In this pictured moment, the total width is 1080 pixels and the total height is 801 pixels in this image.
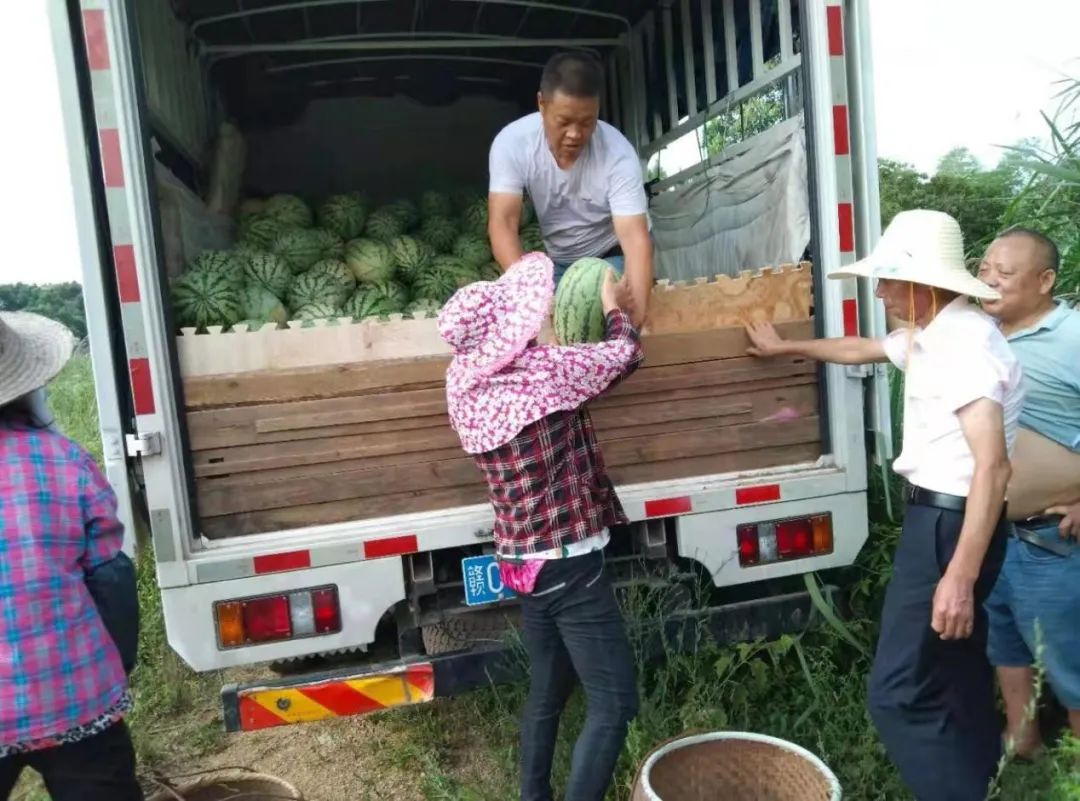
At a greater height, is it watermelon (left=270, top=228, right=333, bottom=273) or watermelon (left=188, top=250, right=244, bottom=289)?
watermelon (left=270, top=228, right=333, bottom=273)

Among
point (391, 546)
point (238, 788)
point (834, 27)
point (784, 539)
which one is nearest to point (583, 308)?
point (391, 546)

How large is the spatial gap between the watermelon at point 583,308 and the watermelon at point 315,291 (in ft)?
3.97

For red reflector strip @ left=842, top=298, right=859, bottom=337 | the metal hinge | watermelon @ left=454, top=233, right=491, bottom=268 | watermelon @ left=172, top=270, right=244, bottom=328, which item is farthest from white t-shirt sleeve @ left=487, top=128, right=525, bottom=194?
the metal hinge

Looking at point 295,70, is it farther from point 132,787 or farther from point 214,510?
point 132,787

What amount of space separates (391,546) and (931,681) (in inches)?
64.2

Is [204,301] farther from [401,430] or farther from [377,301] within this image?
[401,430]

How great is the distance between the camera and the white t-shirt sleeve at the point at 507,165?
3357mm

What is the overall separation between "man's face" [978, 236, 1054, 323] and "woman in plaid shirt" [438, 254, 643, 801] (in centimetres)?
126

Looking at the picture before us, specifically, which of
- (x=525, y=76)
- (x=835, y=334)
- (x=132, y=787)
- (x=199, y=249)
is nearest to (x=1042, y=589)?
(x=835, y=334)

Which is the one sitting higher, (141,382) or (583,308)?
(583,308)

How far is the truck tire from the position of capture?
3.12m

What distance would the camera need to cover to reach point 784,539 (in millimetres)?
3170

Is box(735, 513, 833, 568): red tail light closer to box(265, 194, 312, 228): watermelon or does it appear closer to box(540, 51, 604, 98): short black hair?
box(540, 51, 604, 98): short black hair

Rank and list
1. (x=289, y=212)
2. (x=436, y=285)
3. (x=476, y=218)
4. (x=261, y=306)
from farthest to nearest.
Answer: (x=476, y=218) → (x=289, y=212) → (x=436, y=285) → (x=261, y=306)
